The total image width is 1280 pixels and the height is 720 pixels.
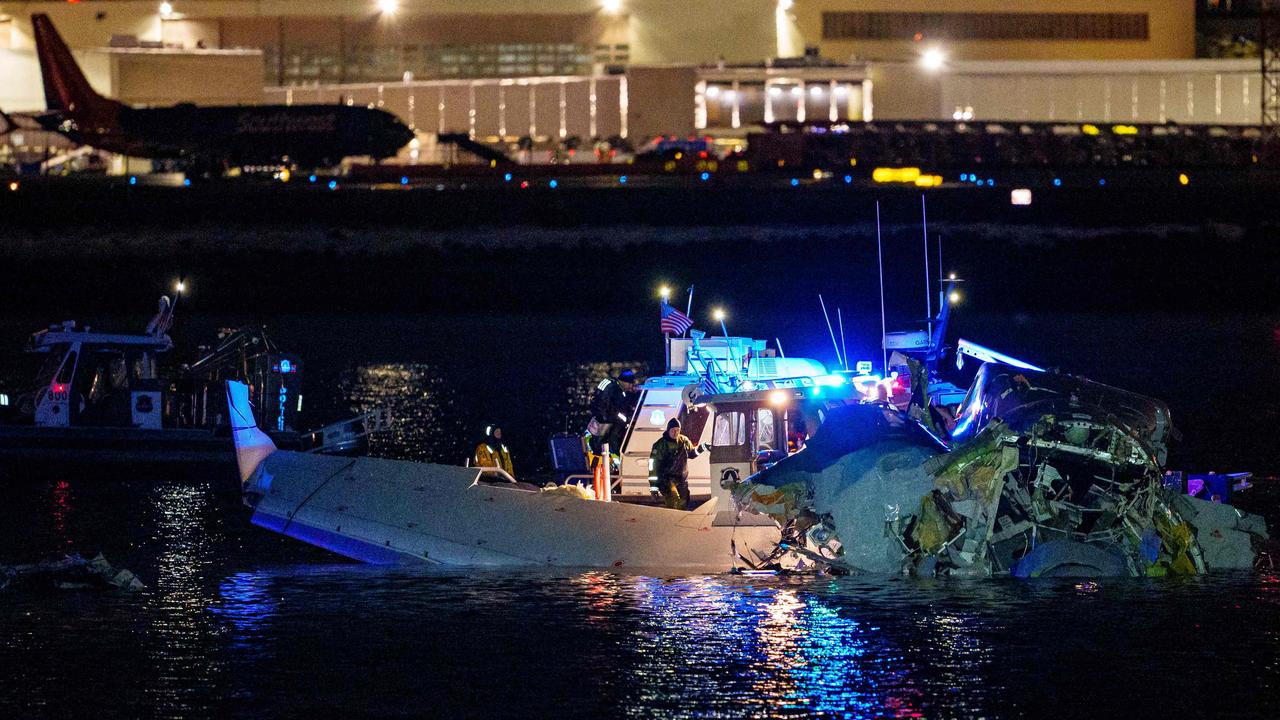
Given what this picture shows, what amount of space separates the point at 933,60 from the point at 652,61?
46.0 feet

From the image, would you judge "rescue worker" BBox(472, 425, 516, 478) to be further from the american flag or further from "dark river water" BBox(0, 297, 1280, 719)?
the american flag

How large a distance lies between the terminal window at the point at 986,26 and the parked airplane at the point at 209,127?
2298cm

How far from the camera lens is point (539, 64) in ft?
288

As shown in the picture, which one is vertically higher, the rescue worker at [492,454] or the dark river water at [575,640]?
the rescue worker at [492,454]

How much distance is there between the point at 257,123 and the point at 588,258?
1898cm

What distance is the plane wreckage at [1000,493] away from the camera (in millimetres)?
19203

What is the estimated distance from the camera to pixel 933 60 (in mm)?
85625

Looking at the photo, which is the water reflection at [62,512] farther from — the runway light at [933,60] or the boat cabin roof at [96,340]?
the runway light at [933,60]

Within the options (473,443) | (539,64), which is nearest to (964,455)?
(473,443)

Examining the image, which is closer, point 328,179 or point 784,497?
point 784,497

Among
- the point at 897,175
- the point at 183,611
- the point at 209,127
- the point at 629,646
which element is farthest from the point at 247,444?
the point at 209,127

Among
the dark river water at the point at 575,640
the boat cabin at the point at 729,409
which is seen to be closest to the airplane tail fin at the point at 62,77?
the dark river water at the point at 575,640

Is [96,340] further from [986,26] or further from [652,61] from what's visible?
[986,26]

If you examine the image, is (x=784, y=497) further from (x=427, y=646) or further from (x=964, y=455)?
(x=427, y=646)
